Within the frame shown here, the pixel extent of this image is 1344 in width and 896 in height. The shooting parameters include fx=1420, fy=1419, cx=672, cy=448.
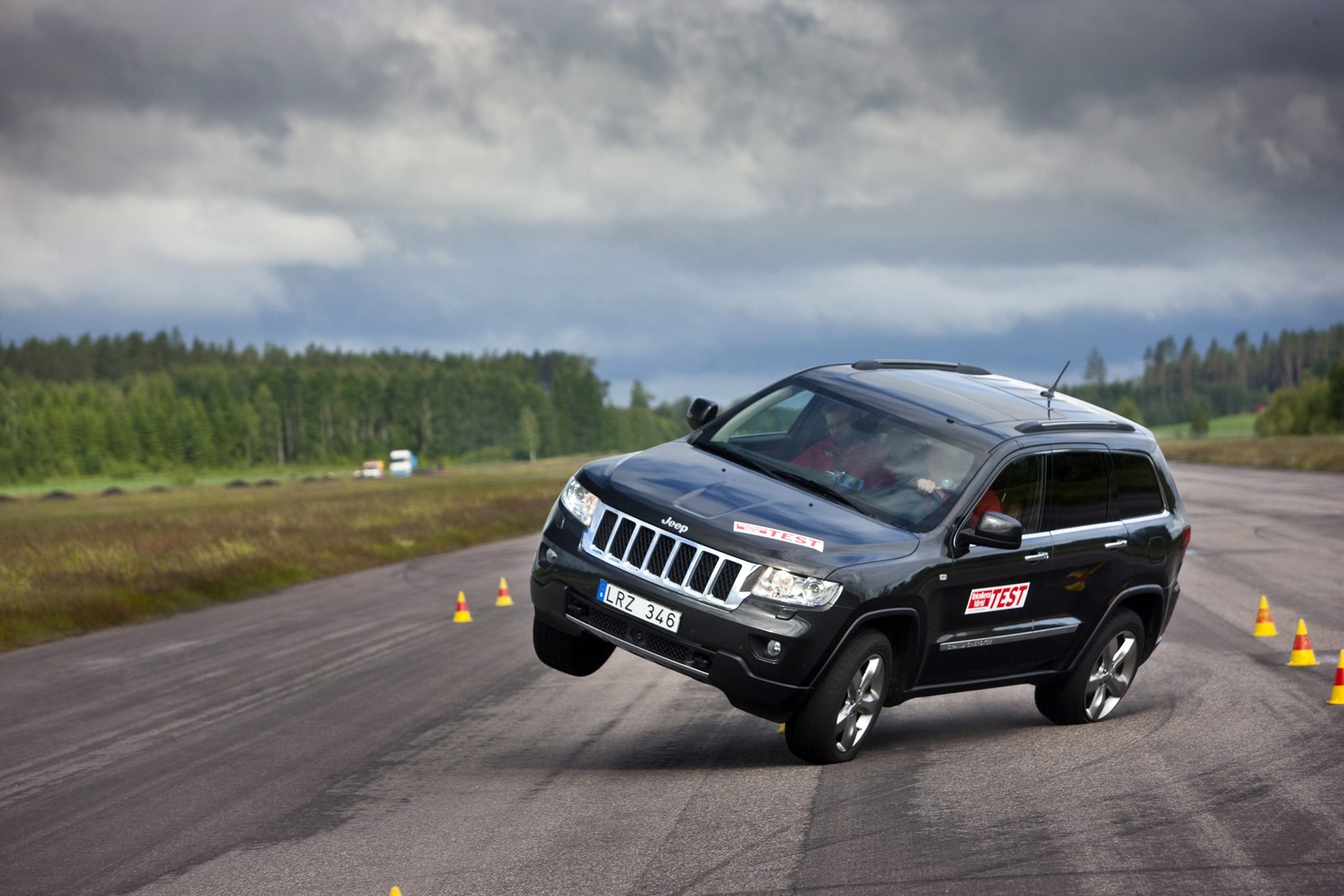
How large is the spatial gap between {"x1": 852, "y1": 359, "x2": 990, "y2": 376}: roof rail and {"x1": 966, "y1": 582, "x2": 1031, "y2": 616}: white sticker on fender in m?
1.72

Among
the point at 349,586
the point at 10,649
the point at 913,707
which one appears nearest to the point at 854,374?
the point at 913,707

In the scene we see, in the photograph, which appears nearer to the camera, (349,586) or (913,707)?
(913,707)

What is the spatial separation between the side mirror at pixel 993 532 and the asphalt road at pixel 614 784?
123cm

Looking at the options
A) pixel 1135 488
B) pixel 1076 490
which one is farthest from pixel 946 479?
pixel 1135 488

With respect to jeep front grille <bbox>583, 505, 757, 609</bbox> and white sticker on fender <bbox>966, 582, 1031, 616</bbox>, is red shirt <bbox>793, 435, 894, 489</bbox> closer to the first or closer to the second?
white sticker on fender <bbox>966, 582, 1031, 616</bbox>

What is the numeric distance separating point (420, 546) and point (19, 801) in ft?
76.7

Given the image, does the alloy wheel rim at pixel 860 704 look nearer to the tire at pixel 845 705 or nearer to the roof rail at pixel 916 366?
the tire at pixel 845 705

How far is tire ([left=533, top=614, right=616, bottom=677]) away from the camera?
8.27 meters

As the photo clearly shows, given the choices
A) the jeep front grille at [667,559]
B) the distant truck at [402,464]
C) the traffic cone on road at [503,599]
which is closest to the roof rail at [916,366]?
the jeep front grille at [667,559]

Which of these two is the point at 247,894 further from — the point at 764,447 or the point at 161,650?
the point at 161,650

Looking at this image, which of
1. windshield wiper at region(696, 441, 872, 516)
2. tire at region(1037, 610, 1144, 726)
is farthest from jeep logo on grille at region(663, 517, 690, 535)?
tire at region(1037, 610, 1144, 726)

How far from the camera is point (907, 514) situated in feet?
25.4

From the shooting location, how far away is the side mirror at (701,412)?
8.85 metres

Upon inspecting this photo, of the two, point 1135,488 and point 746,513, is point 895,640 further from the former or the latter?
point 1135,488
